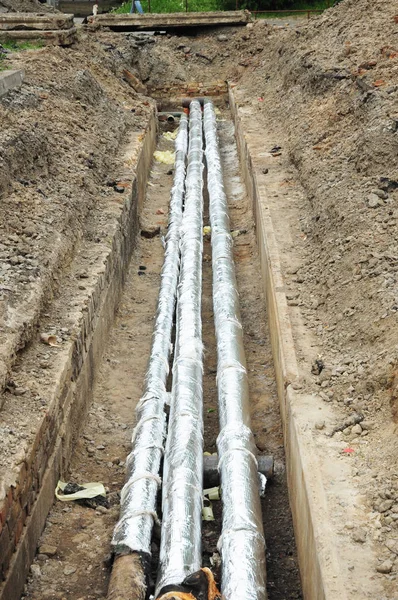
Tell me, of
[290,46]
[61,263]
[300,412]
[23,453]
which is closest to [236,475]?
[300,412]

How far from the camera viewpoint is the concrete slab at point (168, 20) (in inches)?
934

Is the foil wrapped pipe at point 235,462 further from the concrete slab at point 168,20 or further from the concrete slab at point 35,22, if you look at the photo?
the concrete slab at point 168,20

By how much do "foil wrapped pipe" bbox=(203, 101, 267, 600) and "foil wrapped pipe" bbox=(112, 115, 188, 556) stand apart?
572 mm

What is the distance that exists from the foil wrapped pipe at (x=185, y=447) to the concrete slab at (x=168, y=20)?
1405 centimetres

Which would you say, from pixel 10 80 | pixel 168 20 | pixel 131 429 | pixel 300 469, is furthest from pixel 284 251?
pixel 168 20

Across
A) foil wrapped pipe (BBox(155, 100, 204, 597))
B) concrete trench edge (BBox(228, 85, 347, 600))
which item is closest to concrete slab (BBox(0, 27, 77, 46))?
foil wrapped pipe (BBox(155, 100, 204, 597))

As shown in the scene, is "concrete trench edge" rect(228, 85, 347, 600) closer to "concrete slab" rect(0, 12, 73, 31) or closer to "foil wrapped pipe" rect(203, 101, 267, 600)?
"foil wrapped pipe" rect(203, 101, 267, 600)

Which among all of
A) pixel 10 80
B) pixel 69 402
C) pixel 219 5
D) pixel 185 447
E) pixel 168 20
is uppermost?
pixel 219 5

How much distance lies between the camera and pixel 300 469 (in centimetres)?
630

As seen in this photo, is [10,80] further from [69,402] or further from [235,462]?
[235,462]

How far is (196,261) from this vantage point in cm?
1123

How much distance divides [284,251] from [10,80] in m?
6.02

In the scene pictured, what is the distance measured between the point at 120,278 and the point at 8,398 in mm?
4715

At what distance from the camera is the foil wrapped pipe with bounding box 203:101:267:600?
5547 millimetres
